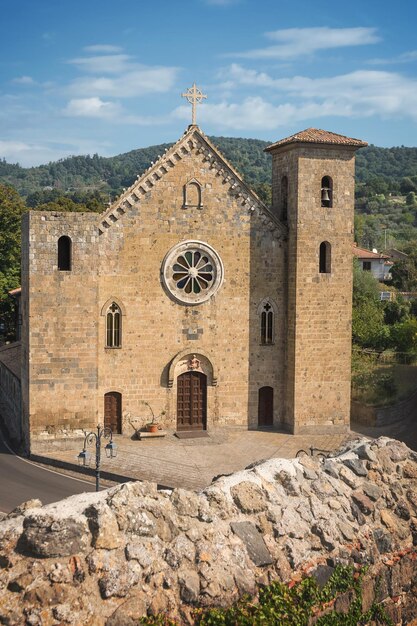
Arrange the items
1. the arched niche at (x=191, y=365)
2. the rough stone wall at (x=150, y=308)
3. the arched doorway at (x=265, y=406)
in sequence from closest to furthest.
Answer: the rough stone wall at (x=150, y=308) < the arched niche at (x=191, y=365) < the arched doorway at (x=265, y=406)

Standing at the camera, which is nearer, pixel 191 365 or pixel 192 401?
pixel 191 365

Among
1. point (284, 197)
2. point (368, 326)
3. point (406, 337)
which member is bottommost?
point (406, 337)

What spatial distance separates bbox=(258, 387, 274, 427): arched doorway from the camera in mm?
30625

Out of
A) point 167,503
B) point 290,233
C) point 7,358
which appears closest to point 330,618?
point 167,503

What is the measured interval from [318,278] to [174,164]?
760cm

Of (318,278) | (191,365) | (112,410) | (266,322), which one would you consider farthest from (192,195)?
(112,410)

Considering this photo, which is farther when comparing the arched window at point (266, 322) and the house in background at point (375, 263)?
the house in background at point (375, 263)

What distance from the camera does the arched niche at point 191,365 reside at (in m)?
29.2

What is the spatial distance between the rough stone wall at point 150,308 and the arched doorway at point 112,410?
26cm

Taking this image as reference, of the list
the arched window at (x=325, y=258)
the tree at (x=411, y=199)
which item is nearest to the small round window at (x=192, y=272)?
the arched window at (x=325, y=258)

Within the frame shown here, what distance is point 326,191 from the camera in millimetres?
30234

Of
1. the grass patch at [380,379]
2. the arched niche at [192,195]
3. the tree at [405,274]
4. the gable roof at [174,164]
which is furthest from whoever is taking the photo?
the tree at [405,274]

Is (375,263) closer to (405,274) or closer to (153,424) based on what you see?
(405,274)

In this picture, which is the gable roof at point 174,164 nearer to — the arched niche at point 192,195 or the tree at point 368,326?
the arched niche at point 192,195
